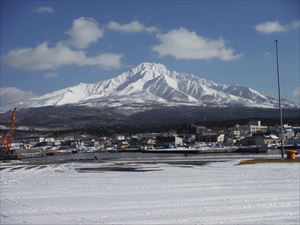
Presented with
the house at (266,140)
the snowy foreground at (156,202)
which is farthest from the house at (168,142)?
the snowy foreground at (156,202)

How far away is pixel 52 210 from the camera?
469 inches

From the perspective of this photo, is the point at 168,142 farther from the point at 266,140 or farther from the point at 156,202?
the point at 156,202

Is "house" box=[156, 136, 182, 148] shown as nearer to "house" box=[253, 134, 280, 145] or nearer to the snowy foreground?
"house" box=[253, 134, 280, 145]

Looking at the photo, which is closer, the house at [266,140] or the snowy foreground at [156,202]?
the snowy foreground at [156,202]

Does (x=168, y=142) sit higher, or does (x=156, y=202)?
(x=168, y=142)

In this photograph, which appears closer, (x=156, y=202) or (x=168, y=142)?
(x=156, y=202)

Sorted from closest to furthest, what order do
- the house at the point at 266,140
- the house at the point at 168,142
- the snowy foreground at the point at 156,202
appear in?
the snowy foreground at the point at 156,202 < the house at the point at 266,140 < the house at the point at 168,142

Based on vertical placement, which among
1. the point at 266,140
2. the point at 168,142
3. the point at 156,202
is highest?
the point at 168,142

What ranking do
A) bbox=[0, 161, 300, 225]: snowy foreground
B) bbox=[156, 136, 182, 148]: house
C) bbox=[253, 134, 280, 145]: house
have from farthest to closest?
bbox=[156, 136, 182, 148]: house, bbox=[253, 134, 280, 145]: house, bbox=[0, 161, 300, 225]: snowy foreground

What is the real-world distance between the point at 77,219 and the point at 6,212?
84.5 inches

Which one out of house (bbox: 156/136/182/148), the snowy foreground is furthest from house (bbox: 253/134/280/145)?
the snowy foreground

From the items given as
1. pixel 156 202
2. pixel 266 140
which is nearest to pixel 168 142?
pixel 266 140

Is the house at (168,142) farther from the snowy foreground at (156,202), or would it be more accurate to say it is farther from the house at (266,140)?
the snowy foreground at (156,202)

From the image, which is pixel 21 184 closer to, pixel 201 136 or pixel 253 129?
pixel 201 136
